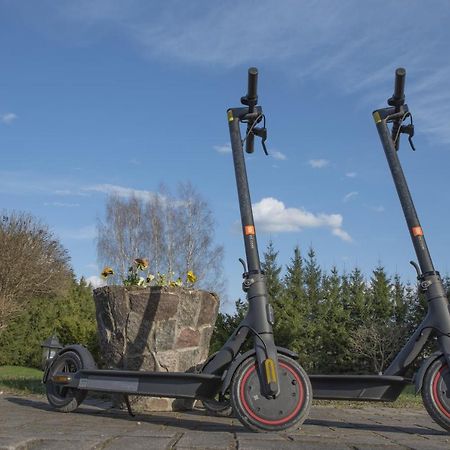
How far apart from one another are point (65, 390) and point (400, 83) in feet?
12.9

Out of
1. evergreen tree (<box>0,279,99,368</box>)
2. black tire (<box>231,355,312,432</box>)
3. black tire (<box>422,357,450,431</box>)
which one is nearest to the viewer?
black tire (<box>231,355,312,432</box>)

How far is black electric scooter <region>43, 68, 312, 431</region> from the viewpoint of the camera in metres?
3.68

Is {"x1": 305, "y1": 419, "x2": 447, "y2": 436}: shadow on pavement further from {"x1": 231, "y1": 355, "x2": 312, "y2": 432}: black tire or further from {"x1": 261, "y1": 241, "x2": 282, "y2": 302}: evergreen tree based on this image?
{"x1": 261, "y1": 241, "x2": 282, "y2": 302}: evergreen tree

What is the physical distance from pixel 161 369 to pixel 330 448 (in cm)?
268

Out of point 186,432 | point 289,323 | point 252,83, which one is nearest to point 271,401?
point 186,432

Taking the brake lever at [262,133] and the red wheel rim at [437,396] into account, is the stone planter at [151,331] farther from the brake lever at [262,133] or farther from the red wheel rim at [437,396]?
the red wheel rim at [437,396]

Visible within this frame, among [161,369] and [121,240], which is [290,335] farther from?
[161,369]

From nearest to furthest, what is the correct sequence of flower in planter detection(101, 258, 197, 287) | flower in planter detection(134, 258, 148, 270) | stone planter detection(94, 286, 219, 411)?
stone planter detection(94, 286, 219, 411) < flower in planter detection(101, 258, 197, 287) < flower in planter detection(134, 258, 148, 270)

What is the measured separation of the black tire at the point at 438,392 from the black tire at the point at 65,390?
2.79 meters

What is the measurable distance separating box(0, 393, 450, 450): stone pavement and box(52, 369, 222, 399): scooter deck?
227 mm

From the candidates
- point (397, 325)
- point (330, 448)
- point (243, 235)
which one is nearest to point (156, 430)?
point (330, 448)

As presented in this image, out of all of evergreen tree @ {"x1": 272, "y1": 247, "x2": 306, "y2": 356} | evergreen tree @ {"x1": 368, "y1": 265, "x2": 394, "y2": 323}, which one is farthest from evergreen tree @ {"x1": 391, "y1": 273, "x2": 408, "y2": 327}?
evergreen tree @ {"x1": 272, "y1": 247, "x2": 306, "y2": 356}

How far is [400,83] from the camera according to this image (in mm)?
4859

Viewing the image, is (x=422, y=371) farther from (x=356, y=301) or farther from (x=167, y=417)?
(x=356, y=301)
